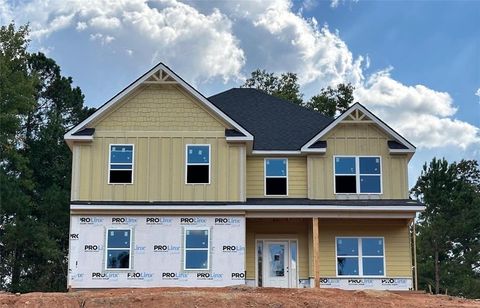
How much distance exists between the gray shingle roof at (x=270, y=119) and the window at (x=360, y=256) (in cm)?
406

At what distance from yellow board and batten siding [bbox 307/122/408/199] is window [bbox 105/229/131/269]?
22.2 ft

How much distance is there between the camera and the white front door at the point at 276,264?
25.4 metres

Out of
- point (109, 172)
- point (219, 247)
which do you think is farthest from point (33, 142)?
point (219, 247)

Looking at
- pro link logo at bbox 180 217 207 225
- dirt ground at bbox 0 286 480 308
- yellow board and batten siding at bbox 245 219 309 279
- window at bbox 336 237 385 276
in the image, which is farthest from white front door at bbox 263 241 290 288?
dirt ground at bbox 0 286 480 308

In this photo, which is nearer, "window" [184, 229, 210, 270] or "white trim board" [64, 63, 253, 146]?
"window" [184, 229, 210, 270]

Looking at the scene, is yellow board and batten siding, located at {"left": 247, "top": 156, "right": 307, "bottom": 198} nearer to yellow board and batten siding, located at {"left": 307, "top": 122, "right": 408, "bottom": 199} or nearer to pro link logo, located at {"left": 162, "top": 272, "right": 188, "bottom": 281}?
yellow board and batten siding, located at {"left": 307, "top": 122, "right": 408, "bottom": 199}

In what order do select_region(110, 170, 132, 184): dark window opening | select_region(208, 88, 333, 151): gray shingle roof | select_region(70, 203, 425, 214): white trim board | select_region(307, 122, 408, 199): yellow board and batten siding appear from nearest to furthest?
select_region(70, 203, 425, 214): white trim board < select_region(110, 170, 132, 184): dark window opening < select_region(307, 122, 408, 199): yellow board and batten siding < select_region(208, 88, 333, 151): gray shingle roof

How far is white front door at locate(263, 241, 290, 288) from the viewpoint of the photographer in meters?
25.4

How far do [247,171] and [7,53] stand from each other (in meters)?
18.5

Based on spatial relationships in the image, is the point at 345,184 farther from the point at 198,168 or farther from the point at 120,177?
the point at 120,177

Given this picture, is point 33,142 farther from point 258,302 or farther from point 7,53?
point 258,302

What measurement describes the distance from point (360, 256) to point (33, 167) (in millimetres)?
20641

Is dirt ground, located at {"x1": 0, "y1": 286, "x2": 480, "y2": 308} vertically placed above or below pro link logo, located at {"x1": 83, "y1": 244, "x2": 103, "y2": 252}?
below

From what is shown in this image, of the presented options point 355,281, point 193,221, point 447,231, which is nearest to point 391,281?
point 355,281
